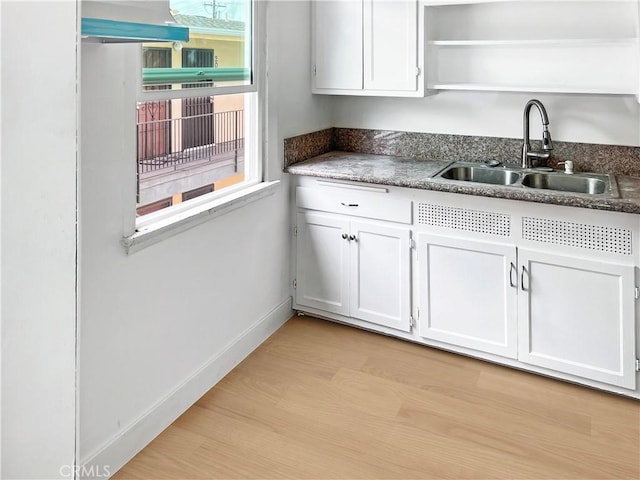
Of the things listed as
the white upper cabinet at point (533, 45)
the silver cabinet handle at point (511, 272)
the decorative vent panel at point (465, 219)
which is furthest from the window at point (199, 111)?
the silver cabinet handle at point (511, 272)

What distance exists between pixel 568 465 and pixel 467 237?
111 centimetres

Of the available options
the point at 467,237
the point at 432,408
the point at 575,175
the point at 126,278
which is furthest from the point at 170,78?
the point at 575,175

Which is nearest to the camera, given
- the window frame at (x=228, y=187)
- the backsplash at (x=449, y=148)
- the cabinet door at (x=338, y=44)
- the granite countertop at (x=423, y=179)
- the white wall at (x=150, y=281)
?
the white wall at (x=150, y=281)

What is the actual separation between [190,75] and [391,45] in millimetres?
1268

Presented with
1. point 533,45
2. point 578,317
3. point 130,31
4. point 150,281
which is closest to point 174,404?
point 150,281

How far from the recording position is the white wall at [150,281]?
6.08ft

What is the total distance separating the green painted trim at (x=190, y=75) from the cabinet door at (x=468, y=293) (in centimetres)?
124

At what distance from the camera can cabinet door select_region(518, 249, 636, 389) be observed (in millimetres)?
2410

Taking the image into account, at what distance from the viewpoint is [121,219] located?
1980 mm

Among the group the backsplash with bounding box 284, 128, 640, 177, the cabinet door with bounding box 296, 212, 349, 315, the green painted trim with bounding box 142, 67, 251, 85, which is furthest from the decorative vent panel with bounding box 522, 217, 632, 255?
the green painted trim with bounding box 142, 67, 251, 85

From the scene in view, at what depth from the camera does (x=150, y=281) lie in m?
2.15

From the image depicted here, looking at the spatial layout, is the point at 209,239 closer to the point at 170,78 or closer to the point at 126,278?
the point at 126,278

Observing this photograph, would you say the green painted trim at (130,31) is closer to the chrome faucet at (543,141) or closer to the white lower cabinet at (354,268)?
the white lower cabinet at (354,268)

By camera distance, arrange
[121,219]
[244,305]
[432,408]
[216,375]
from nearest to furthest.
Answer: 1. [121,219]
2. [432,408]
3. [216,375]
4. [244,305]
